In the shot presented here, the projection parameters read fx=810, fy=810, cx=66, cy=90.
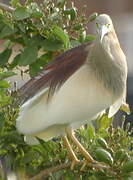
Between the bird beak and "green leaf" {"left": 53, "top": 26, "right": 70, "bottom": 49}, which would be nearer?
"green leaf" {"left": 53, "top": 26, "right": 70, "bottom": 49}

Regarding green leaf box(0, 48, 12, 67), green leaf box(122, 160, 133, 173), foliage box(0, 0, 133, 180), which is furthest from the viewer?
green leaf box(0, 48, 12, 67)

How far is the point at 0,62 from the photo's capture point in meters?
2.08

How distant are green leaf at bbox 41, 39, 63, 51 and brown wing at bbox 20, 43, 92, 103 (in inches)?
0.9

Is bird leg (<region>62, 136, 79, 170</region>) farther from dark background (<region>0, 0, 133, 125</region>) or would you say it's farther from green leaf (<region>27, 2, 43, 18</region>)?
dark background (<region>0, 0, 133, 125</region>)

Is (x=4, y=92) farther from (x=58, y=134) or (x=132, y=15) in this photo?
(x=132, y=15)

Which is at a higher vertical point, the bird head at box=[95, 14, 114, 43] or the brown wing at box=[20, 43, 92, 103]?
the bird head at box=[95, 14, 114, 43]

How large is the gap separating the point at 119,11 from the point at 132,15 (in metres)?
0.14

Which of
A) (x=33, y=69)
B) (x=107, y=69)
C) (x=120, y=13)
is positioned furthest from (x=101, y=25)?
(x=120, y=13)

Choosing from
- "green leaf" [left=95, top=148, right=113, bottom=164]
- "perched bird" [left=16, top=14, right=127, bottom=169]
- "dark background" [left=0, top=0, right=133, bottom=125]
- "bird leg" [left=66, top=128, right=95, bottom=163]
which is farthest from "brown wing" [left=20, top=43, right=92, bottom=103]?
"dark background" [left=0, top=0, right=133, bottom=125]

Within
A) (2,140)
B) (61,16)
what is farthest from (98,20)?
(2,140)

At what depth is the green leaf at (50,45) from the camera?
2043 millimetres

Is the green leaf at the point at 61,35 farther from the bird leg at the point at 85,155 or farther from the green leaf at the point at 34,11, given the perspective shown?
the bird leg at the point at 85,155

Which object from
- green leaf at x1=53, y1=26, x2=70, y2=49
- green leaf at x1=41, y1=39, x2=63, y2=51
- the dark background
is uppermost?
green leaf at x1=53, y1=26, x2=70, y2=49

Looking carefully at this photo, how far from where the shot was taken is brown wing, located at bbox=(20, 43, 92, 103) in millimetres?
2020
